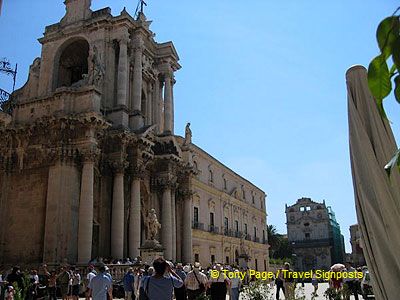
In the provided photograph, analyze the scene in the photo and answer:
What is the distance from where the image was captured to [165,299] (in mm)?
5602

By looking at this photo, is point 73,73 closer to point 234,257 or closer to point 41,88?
point 41,88

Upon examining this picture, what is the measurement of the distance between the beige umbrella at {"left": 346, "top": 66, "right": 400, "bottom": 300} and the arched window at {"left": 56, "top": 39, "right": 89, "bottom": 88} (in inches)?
946

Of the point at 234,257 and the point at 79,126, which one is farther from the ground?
the point at 79,126

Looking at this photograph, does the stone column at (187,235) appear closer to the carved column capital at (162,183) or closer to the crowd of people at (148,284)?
the carved column capital at (162,183)

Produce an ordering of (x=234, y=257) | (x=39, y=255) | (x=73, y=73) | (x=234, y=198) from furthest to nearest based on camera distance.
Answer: (x=234, y=198) < (x=234, y=257) < (x=73, y=73) < (x=39, y=255)

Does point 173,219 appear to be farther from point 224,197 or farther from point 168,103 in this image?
point 224,197

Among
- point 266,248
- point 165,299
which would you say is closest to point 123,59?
point 165,299

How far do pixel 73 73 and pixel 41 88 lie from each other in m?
2.65

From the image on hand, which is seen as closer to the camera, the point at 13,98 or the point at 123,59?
the point at 123,59

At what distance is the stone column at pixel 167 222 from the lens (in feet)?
80.3

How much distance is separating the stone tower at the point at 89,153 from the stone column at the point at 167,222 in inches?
2.3

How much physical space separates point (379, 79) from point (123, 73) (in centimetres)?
2337

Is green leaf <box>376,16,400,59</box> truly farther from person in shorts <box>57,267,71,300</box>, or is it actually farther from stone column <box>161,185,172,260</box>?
stone column <box>161,185,172,260</box>

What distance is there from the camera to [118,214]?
20969 mm
